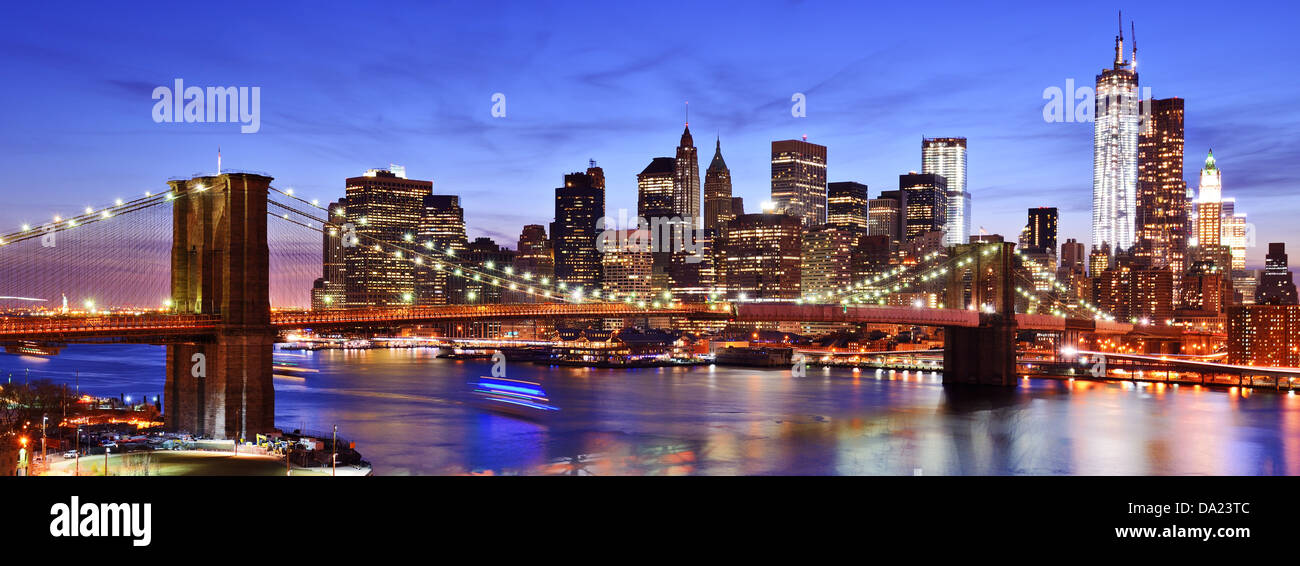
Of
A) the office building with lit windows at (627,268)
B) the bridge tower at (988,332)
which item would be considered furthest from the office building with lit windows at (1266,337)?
the office building with lit windows at (627,268)

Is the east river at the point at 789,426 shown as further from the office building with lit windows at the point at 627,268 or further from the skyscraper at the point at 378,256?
the office building with lit windows at the point at 627,268

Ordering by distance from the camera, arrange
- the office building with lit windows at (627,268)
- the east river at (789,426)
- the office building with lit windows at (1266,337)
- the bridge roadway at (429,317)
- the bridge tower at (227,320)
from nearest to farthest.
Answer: the bridge roadway at (429,317)
the bridge tower at (227,320)
the east river at (789,426)
the office building with lit windows at (1266,337)
the office building with lit windows at (627,268)

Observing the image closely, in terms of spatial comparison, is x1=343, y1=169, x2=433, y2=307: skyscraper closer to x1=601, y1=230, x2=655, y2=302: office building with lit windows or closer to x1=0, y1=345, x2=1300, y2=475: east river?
x1=0, y1=345, x2=1300, y2=475: east river

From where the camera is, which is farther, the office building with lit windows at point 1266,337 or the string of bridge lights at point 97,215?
the office building with lit windows at point 1266,337

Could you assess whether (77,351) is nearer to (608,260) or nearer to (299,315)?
(608,260)

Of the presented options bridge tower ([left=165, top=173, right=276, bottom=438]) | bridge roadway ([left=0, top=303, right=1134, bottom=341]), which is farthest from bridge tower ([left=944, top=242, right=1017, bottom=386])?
bridge tower ([left=165, top=173, right=276, bottom=438])

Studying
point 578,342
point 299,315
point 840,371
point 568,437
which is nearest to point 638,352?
point 578,342
